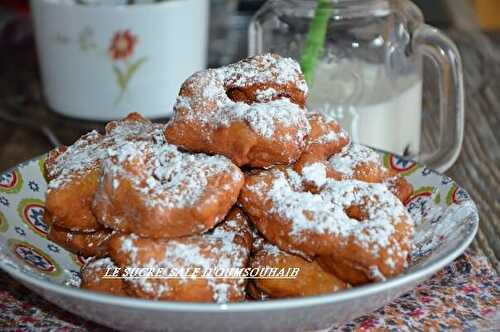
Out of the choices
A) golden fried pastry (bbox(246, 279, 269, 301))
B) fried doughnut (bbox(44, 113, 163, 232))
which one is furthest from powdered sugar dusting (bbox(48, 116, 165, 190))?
golden fried pastry (bbox(246, 279, 269, 301))

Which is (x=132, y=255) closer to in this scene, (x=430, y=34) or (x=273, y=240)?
(x=273, y=240)

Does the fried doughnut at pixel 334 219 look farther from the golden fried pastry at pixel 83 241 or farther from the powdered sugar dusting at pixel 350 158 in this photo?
the golden fried pastry at pixel 83 241

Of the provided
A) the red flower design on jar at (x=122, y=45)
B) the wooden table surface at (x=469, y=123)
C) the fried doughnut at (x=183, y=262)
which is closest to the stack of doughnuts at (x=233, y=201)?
the fried doughnut at (x=183, y=262)

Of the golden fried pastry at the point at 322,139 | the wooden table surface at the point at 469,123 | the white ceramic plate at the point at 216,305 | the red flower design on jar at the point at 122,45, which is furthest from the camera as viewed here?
the red flower design on jar at the point at 122,45

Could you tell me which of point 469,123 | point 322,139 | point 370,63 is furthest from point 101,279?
point 469,123

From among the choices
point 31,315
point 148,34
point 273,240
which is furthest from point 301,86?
point 148,34

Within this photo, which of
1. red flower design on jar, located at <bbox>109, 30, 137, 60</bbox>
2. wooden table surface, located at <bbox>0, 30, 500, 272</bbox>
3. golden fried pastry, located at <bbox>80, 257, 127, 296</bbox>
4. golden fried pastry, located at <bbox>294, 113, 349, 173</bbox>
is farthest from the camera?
red flower design on jar, located at <bbox>109, 30, 137, 60</bbox>

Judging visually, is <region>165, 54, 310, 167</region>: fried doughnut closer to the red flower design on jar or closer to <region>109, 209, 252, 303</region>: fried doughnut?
<region>109, 209, 252, 303</region>: fried doughnut

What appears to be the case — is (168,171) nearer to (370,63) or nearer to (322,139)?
(322,139)
